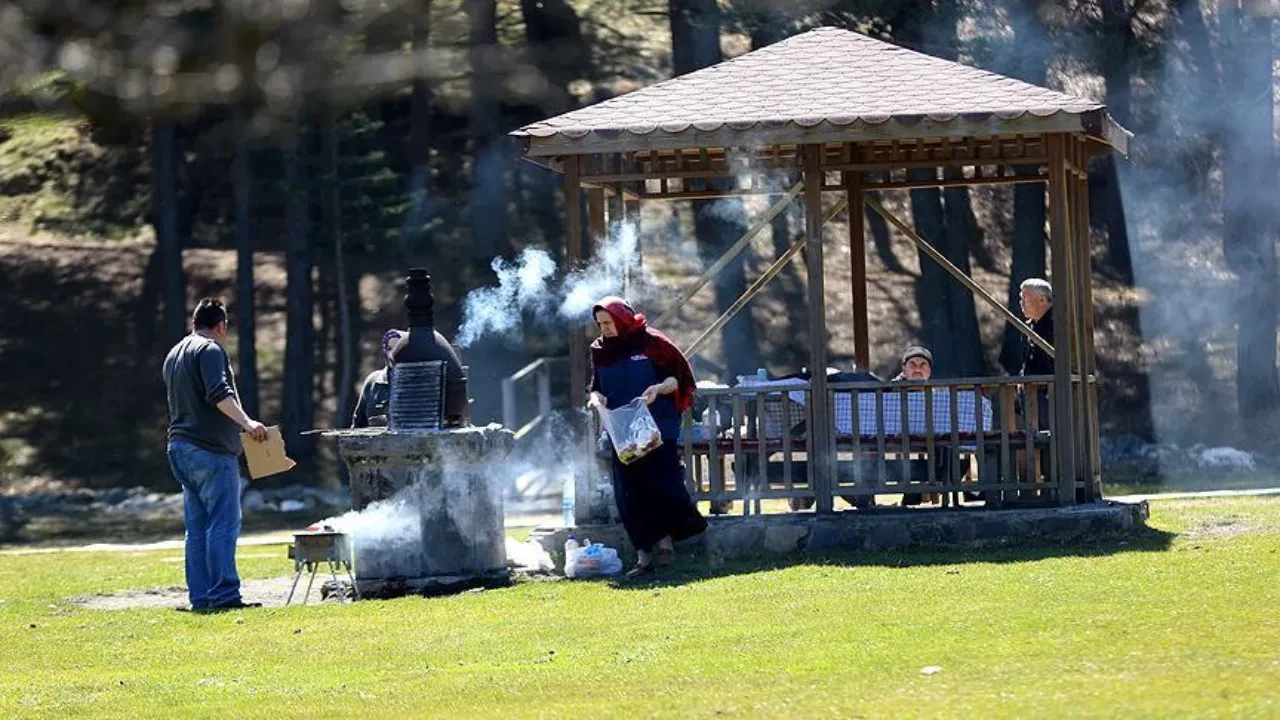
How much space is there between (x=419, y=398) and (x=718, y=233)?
21059mm

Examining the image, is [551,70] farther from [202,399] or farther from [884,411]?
[884,411]

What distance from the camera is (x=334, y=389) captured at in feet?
108

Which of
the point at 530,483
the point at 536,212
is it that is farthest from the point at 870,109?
the point at 536,212

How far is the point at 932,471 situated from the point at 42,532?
587 inches

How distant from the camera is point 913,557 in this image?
13.5 m

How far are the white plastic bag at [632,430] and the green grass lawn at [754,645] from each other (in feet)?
2.81

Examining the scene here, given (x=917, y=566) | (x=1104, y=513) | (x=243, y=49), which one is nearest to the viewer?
(x=243, y=49)

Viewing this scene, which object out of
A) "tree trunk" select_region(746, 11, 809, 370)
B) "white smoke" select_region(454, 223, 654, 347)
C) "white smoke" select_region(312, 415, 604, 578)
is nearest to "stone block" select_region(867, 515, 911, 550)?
"white smoke" select_region(312, 415, 604, 578)

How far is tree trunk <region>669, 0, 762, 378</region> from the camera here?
1222 inches

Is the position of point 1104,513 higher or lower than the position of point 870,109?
lower

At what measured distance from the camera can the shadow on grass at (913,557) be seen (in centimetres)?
1307

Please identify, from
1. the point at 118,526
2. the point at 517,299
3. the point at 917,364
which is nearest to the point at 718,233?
the point at 517,299

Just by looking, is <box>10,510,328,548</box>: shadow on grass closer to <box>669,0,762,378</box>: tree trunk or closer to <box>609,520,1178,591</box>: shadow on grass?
<box>669,0,762,378</box>: tree trunk

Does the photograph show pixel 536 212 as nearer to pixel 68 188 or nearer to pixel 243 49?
pixel 68 188
